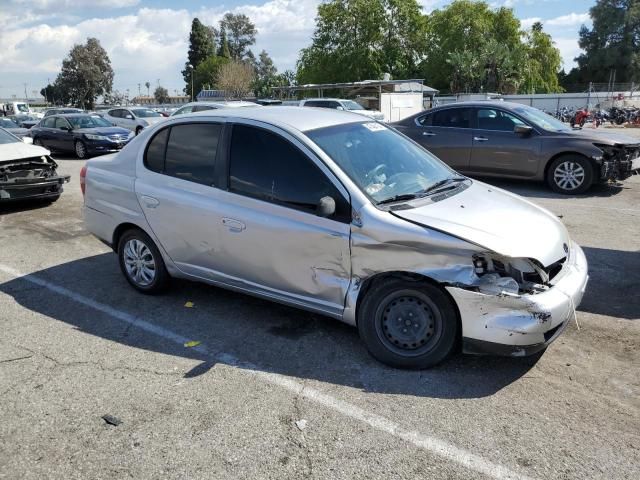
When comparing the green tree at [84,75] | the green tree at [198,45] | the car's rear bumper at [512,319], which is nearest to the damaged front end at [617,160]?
the car's rear bumper at [512,319]

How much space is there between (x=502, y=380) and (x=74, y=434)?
271 cm

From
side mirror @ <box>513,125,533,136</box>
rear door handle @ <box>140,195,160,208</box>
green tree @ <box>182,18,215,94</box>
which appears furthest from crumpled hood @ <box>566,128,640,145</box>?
green tree @ <box>182,18,215,94</box>

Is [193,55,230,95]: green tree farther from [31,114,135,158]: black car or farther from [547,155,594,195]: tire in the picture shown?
[547,155,594,195]: tire

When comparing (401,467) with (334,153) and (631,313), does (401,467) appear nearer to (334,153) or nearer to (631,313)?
(334,153)

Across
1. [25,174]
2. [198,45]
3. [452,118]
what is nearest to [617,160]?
[452,118]

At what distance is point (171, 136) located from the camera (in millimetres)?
4984

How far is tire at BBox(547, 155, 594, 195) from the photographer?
950cm

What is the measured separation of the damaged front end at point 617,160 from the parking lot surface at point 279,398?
463 centimetres

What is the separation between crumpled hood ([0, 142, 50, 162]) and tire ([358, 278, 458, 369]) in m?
8.20

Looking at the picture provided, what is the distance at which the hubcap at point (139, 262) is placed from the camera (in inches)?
206

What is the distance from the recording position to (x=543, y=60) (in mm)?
68312

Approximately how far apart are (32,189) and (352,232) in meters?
7.85

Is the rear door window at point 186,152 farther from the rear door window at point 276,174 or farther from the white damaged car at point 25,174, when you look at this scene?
the white damaged car at point 25,174

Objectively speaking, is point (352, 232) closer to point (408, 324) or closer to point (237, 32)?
point (408, 324)
